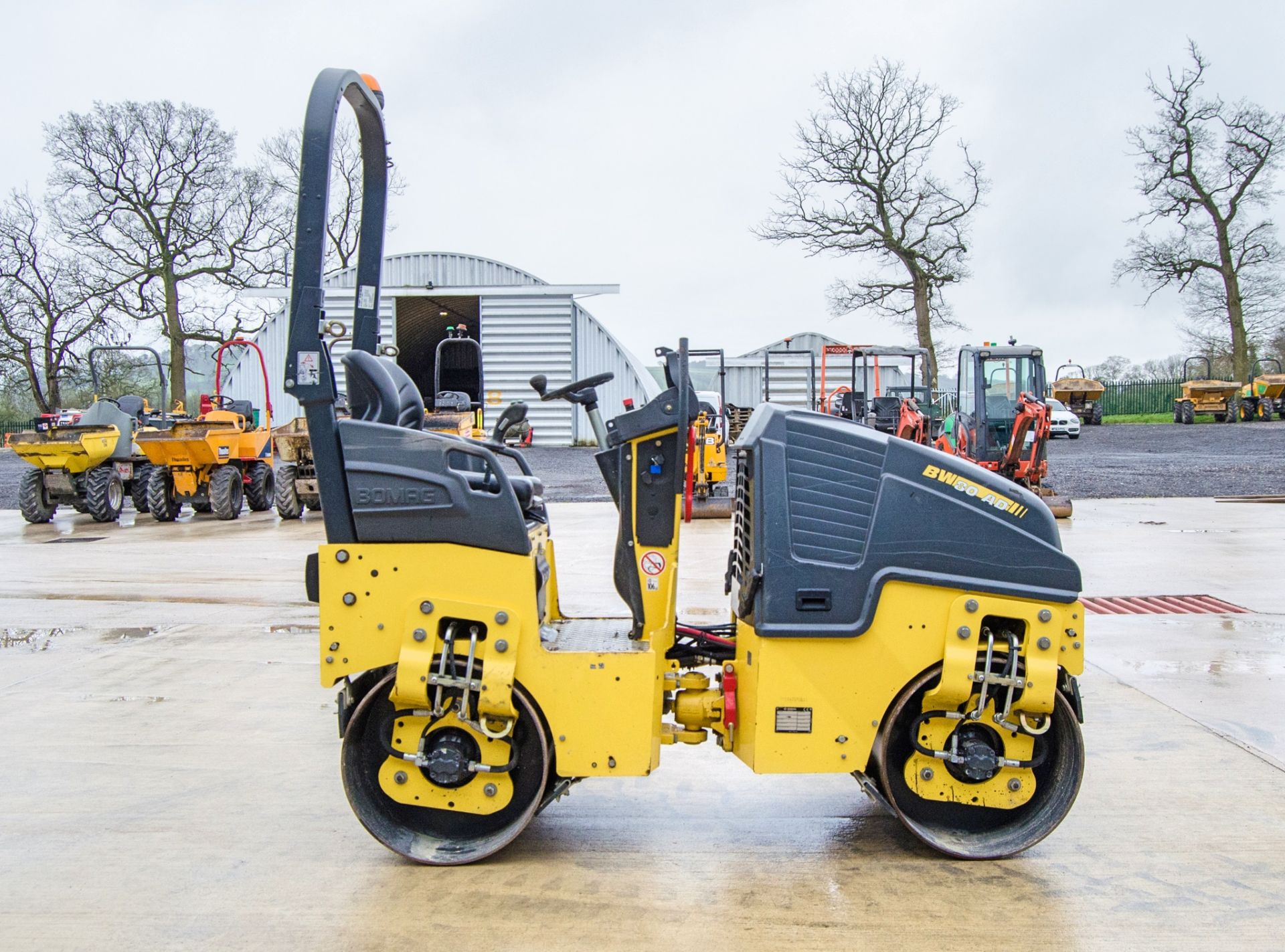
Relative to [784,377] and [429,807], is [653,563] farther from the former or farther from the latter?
[784,377]

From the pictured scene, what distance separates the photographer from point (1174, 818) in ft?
11.3

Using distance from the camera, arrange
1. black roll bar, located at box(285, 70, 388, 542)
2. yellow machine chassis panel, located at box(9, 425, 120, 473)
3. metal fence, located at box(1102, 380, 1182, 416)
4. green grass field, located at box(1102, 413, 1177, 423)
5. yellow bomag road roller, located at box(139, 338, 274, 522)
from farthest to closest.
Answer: metal fence, located at box(1102, 380, 1182, 416), green grass field, located at box(1102, 413, 1177, 423), yellow bomag road roller, located at box(139, 338, 274, 522), yellow machine chassis panel, located at box(9, 425, 120, 473), black roll bar, located at box(285, 70, 388, 542)

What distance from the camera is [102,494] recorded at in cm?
1427

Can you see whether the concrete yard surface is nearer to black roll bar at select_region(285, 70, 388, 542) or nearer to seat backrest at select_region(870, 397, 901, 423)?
black roll bar at select_region(285, 70, 388, 542)

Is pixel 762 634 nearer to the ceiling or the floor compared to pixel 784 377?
nearer to the floor

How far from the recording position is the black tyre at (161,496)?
47.0ft

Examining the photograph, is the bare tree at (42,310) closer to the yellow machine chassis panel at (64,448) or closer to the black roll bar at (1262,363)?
the yellow machine chassis panel at (64,448)

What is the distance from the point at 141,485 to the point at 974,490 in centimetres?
1438

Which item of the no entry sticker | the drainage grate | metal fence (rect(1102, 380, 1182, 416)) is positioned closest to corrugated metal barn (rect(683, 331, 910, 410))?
metal fence (rect(1102, 380, 1182, 416))

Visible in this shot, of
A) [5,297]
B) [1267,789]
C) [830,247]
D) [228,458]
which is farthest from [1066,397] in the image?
[1267,789]

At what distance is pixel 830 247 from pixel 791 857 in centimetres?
3235

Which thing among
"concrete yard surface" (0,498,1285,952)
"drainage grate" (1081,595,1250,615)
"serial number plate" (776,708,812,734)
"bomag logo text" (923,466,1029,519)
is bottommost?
"concrete yard surface" (0,498,1285,952)

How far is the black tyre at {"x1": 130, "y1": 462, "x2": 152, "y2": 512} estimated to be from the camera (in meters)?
15.0

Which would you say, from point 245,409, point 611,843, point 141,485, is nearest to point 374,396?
point 611,843
